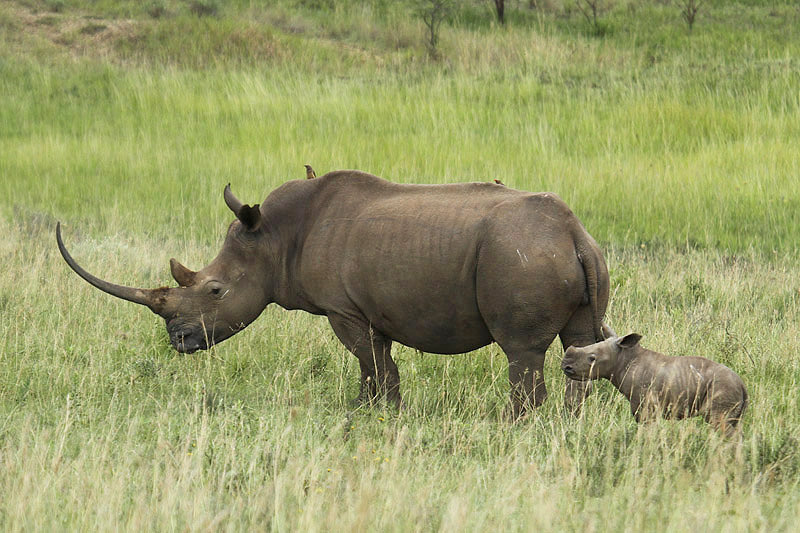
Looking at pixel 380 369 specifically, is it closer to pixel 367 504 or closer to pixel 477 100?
pixel 367 504

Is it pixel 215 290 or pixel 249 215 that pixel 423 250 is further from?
pixel 215 290

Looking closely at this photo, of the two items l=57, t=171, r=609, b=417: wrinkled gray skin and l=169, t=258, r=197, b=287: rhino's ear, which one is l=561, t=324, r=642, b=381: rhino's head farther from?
l=169, t=258, r=197, b=287: rhino's ear

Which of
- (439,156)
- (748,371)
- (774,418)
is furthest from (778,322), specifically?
Result: (439,156)

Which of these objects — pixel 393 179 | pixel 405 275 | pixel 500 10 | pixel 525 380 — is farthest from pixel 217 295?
pixel 500 10

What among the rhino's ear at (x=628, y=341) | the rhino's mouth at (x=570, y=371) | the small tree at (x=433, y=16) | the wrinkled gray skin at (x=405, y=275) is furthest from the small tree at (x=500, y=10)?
the rhino's mouth at (x=570, y=371)

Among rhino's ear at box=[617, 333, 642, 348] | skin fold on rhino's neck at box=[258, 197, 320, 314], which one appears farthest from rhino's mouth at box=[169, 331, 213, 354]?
rhino's ear at box=[617, 333, 642, 348]

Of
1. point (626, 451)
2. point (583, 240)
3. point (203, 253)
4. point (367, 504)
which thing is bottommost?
point (203, 253)

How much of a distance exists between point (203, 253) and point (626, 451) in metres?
6.38

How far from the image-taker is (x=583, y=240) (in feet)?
18.4

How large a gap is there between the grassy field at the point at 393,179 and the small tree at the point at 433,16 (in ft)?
1.14

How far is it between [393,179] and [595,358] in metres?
8.16

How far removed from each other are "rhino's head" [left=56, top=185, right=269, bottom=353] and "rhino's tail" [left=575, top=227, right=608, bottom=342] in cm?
201

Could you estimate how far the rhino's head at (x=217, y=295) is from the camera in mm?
6461

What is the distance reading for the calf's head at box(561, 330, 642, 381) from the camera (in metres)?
5.57
